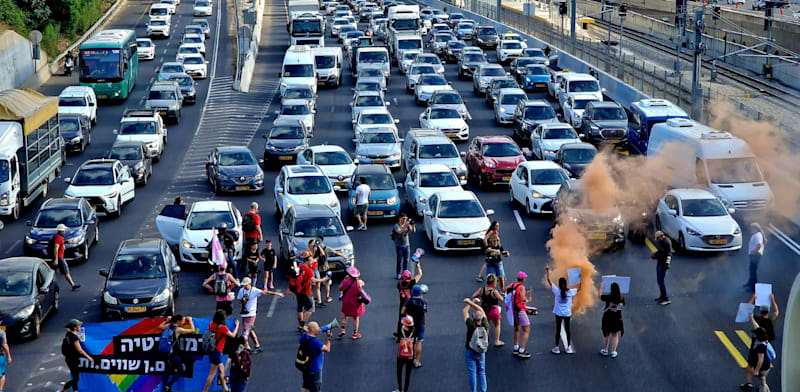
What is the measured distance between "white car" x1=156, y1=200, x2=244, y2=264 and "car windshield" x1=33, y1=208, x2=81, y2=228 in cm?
214


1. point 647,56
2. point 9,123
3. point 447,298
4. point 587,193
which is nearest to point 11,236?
point 9,123

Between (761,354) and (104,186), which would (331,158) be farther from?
(761,354)

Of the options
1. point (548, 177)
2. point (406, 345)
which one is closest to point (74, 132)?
point (548, 177)

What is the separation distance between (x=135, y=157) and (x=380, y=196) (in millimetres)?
10696

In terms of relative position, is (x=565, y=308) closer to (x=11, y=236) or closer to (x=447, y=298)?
(x=447, y=298)

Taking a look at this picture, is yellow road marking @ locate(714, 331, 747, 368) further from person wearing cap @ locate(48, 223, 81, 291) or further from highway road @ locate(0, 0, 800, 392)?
person wearing cap @ locate(48, 223, 81, 291)

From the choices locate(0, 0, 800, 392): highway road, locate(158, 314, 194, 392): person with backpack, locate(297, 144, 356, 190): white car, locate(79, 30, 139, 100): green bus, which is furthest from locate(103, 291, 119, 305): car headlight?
locate(79, 30, 139, 100): green bus

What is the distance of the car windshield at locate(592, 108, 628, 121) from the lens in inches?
1636

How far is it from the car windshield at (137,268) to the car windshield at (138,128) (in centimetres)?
1909

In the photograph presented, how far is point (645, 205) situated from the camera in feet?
101

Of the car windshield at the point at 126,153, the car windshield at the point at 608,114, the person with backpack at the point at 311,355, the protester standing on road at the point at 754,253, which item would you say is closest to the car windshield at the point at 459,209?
the protester standing on road at the point at 754,253

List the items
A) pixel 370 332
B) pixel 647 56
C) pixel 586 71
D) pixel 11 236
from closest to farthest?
pixel 370 332 < pixel 11 236 < pixel 586 71 < pixel 647 56

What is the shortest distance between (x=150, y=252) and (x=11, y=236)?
9.24 meters

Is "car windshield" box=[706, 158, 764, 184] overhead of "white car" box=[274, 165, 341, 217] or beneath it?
overhead
